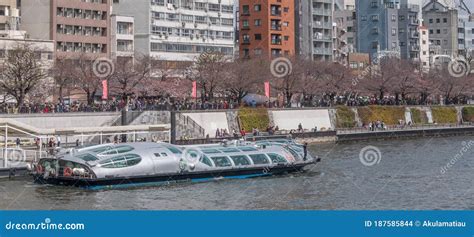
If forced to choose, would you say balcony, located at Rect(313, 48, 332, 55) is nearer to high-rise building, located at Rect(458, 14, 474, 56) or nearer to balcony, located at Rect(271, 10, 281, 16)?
balcony, located at Rect(271, 10, 281, 16)

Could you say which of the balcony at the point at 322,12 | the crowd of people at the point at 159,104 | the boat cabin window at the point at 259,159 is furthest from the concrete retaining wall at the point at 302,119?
the balcony at the point at 322,12

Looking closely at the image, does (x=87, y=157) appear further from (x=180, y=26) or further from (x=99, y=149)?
(x=180, y=26)

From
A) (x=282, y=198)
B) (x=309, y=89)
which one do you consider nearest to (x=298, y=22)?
(x=309, y=89)

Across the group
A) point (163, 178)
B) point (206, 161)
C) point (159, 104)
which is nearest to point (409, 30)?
point (159, 104)

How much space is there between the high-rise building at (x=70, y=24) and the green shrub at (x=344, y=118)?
93.9ft

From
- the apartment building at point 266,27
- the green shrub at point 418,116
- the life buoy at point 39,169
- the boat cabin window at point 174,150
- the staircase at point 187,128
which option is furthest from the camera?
the apartment building at point 266,27

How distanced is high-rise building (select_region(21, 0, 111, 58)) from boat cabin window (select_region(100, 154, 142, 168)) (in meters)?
44.1

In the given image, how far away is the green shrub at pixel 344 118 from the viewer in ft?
289

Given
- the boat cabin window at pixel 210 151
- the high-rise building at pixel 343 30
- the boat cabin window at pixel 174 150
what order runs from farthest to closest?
the high-rise building at pixel 343 30, the boat cabin window at pixel 210 151, the boat cabin window at pixel 174 150

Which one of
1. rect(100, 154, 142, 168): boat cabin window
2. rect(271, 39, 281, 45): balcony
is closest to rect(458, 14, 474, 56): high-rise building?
rect(271, 39, 281, 45): balcony

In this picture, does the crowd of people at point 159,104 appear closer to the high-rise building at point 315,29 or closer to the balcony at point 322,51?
the high-rise building at point 315,29

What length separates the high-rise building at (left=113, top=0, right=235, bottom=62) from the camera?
95.2 metres

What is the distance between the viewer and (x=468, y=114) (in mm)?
105938

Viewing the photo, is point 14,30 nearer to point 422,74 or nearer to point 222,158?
point 222,158
